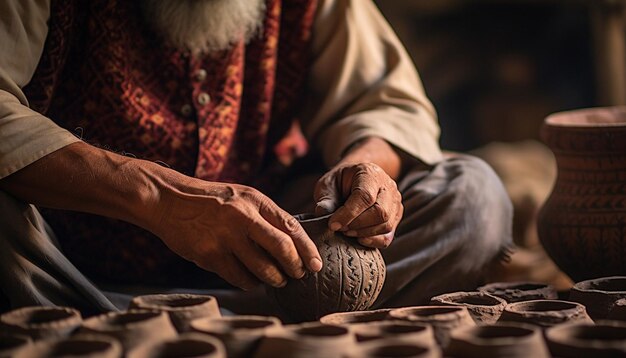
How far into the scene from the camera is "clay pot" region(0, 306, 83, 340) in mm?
2002

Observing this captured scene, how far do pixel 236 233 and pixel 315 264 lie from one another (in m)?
0.21

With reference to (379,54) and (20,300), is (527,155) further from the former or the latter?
(20,300)

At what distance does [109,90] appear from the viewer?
10.0 feet

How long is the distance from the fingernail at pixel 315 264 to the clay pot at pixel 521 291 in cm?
66

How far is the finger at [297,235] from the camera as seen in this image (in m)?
2.46

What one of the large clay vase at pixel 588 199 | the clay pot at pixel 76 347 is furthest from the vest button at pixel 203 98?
the clay pot at pixel 76 347

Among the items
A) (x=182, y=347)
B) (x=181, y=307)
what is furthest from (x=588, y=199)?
(x=182, y=347)

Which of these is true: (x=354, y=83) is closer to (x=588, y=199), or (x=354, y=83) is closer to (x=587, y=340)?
(x=588, y=199)

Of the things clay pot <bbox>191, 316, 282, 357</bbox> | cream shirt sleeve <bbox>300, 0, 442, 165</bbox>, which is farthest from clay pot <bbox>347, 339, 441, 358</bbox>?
cream shirt sleeve <bbox>300, 0, 442, 165</bbox>

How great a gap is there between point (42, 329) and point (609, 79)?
485 centimetres

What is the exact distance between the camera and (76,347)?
6.22ft

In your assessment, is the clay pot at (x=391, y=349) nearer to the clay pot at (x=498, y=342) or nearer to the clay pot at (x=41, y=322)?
the clay pot at (x=498, y=342)

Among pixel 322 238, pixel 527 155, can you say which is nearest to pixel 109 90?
pixel 322 238

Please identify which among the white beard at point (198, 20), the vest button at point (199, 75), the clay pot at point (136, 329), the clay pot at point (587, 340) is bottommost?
the clay pot at point (136, 329)
